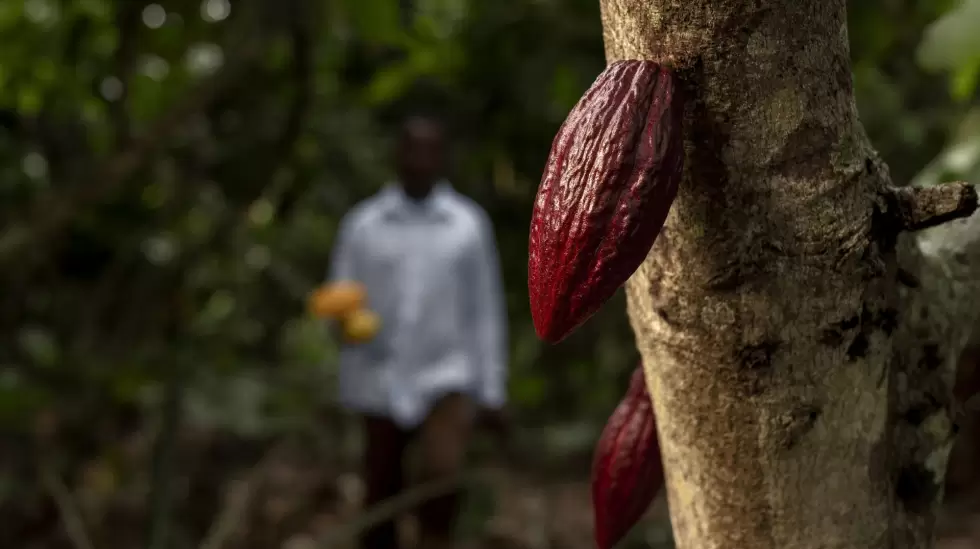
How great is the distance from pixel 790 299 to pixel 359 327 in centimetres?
244

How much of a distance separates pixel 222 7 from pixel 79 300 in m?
1.08

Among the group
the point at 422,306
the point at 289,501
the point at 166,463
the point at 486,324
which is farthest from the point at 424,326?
the point at 289,501

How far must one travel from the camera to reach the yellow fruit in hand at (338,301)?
2.77 metres

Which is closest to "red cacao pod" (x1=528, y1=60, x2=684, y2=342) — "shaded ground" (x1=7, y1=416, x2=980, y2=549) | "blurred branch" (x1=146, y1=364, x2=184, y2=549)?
"blurred branch" (x1=146, y1=364, x2=184, y2=549)

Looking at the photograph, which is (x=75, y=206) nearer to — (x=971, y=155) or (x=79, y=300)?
(x=79, y=300)

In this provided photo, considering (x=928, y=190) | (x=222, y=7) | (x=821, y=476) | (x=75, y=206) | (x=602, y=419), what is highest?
(x=222, y=7)

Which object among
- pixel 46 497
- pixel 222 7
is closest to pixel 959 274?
pixel 222 7

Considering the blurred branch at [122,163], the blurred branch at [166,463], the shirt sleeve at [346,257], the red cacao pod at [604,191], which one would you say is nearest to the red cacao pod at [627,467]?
the red cacao pod at [604,191]

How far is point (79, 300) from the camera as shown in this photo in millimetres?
2930

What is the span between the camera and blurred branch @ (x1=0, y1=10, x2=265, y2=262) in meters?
2.15

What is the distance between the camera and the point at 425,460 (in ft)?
9.38

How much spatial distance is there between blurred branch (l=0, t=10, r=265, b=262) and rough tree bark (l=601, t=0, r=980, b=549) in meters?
1.96

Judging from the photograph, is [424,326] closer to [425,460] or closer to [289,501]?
[425,460]

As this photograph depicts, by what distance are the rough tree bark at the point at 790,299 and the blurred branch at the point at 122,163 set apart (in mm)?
1960
